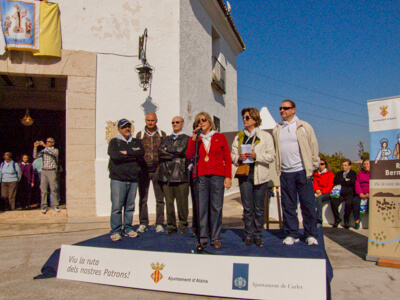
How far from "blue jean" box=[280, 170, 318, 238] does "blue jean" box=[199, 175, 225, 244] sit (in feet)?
2.71

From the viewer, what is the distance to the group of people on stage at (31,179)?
327 inches

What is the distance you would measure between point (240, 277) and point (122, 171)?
2313 mm

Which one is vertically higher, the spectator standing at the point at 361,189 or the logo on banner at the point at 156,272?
the spectator standing at the point at 361,189

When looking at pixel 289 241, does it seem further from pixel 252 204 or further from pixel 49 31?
pixel 49 31

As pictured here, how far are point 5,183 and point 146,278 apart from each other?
287 inches

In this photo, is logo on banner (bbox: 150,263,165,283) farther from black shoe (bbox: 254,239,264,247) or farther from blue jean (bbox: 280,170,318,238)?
blue jean (bbox: 280,170,318,238)

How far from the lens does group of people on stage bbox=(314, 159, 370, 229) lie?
664 cm

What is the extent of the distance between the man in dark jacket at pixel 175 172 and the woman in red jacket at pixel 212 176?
63 cm

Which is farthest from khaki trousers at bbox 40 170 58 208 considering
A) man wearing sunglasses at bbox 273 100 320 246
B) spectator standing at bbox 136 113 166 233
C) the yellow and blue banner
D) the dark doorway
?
man wearing sunglasses at bbox 273 100 320 246

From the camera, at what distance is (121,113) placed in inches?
320

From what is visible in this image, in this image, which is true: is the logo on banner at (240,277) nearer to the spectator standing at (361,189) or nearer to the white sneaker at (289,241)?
the white sneaker at (289,241)

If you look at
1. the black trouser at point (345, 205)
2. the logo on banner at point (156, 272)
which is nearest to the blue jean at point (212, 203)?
the logo on banner at point (156, 272)

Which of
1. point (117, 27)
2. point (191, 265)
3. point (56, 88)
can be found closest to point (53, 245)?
point (191, 265)

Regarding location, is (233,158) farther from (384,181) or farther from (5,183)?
(5,183)
